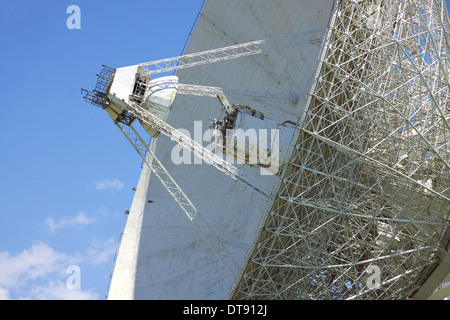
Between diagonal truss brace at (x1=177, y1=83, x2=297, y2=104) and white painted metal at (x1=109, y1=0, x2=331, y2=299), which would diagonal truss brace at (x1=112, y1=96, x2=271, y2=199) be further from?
white painted metal at (x1=109, y1=0, x2=331, y2=299)

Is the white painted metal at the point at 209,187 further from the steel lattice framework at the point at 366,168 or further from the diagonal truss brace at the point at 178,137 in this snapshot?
the diagonal truss brace at the point at 178,137

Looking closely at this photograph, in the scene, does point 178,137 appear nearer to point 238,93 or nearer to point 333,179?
point 333,179

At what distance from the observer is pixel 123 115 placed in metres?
17.2

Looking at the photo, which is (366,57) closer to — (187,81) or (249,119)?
(249,119)

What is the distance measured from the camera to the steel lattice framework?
16531 mm

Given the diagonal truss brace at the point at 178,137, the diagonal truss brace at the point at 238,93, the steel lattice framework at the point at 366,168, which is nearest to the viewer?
the steel lattice framework at the point at 366,168

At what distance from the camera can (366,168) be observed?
17000 mm

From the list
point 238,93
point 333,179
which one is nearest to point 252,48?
point 238,93

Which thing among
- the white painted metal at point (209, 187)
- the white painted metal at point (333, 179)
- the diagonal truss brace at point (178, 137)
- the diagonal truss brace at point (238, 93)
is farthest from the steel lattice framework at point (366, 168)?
the diagonal truss brace at point (238, 93)

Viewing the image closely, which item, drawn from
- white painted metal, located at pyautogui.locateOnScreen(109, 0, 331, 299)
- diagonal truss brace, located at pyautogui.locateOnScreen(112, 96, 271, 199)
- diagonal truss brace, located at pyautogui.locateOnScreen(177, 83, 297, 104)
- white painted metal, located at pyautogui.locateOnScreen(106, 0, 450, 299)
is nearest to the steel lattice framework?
white painted metal, located at pyautogui.locateOnScreen(106, 0, 450, 299)

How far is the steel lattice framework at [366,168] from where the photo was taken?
54.2 feet

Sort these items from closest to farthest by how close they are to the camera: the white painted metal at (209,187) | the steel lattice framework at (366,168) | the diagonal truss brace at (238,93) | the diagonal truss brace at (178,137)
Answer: the steel lattice framework at (366,168)
the diagonal truss brace at (178,137)
the diagonal truss brace at (238,93)
the white painted metal at (209,187)
